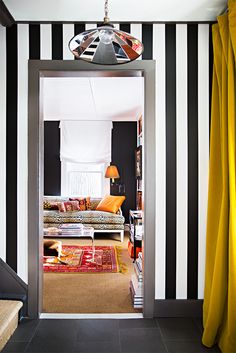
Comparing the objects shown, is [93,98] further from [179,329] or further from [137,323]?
[179,329]

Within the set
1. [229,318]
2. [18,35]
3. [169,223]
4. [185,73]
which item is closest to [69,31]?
[18,35]

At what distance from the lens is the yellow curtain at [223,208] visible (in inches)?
86.3

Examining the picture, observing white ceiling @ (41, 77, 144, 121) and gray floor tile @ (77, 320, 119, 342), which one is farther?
white ceiling @ (41, 77, 144, 121)

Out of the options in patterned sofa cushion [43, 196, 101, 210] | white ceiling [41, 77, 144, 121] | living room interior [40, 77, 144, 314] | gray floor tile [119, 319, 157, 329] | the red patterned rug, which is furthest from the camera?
patterned sofa cushion [43, 196, 101, 210]

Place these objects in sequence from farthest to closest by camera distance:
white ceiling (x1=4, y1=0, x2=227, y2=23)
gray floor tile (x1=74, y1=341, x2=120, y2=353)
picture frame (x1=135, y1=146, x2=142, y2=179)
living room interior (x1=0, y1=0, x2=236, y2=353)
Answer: picture frame (x1=135, y1=146, x2=142, y2=179)
living room interior (x1=0, y1=0, x2=236, y2=353)
white ceiling (x1=4, y1=0, x2=227, y2=23)
gray floor tile (x1=74, y1=341, x2=120, y2=353)

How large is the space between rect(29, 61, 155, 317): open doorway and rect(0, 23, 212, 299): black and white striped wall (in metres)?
0.06

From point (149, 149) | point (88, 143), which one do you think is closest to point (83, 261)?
point (149, 149)

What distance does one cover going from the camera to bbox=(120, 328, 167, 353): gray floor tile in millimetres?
2312

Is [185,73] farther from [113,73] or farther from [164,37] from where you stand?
[113,73]

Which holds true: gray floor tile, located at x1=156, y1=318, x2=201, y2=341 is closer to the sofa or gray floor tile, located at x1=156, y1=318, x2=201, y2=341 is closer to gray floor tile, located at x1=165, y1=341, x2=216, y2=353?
gray floor tile, located at x1=165, y1=341, x2=216, y2=353

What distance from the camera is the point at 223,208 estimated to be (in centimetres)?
227

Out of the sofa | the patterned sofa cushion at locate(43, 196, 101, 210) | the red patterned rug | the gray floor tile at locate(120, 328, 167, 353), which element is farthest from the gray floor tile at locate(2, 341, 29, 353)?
the patterned sofa cushion at locate(43, 196, 101, 210)

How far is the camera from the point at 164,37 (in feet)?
9.53

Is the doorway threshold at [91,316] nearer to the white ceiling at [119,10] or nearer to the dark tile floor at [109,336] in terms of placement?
the dark tile floor at [109,336]
